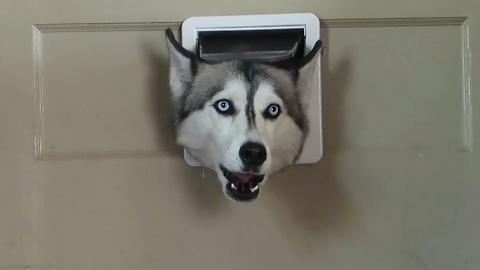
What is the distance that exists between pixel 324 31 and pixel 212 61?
0.89 ft

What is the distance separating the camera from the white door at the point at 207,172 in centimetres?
106

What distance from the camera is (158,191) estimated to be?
1.07m

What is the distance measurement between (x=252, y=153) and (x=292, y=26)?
13.5 inches

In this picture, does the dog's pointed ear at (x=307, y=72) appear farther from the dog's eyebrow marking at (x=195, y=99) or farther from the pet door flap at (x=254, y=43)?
the dog's eyebrow marking at (x=195, y=99)

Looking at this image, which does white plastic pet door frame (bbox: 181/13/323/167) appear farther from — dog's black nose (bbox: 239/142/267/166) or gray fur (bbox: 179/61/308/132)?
dog's black nose (bbox: 239/142/267/166)

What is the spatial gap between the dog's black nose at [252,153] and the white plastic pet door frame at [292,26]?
0.68 feet

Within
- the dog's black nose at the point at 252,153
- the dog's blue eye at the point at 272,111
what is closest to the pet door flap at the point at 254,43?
the dog's blue eye at the point at 272,111

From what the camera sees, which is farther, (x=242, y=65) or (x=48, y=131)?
(x=48, y=131)

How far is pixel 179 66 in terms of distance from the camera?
3.25ft

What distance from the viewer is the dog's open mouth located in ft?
3.06

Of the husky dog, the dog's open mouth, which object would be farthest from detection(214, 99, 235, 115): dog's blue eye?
the dog's open mouth

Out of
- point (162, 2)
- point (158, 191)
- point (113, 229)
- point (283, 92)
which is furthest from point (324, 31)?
point (113, 229)

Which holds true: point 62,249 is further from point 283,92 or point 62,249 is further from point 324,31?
point 324,31

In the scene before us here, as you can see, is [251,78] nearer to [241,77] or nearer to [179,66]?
[241,77]
